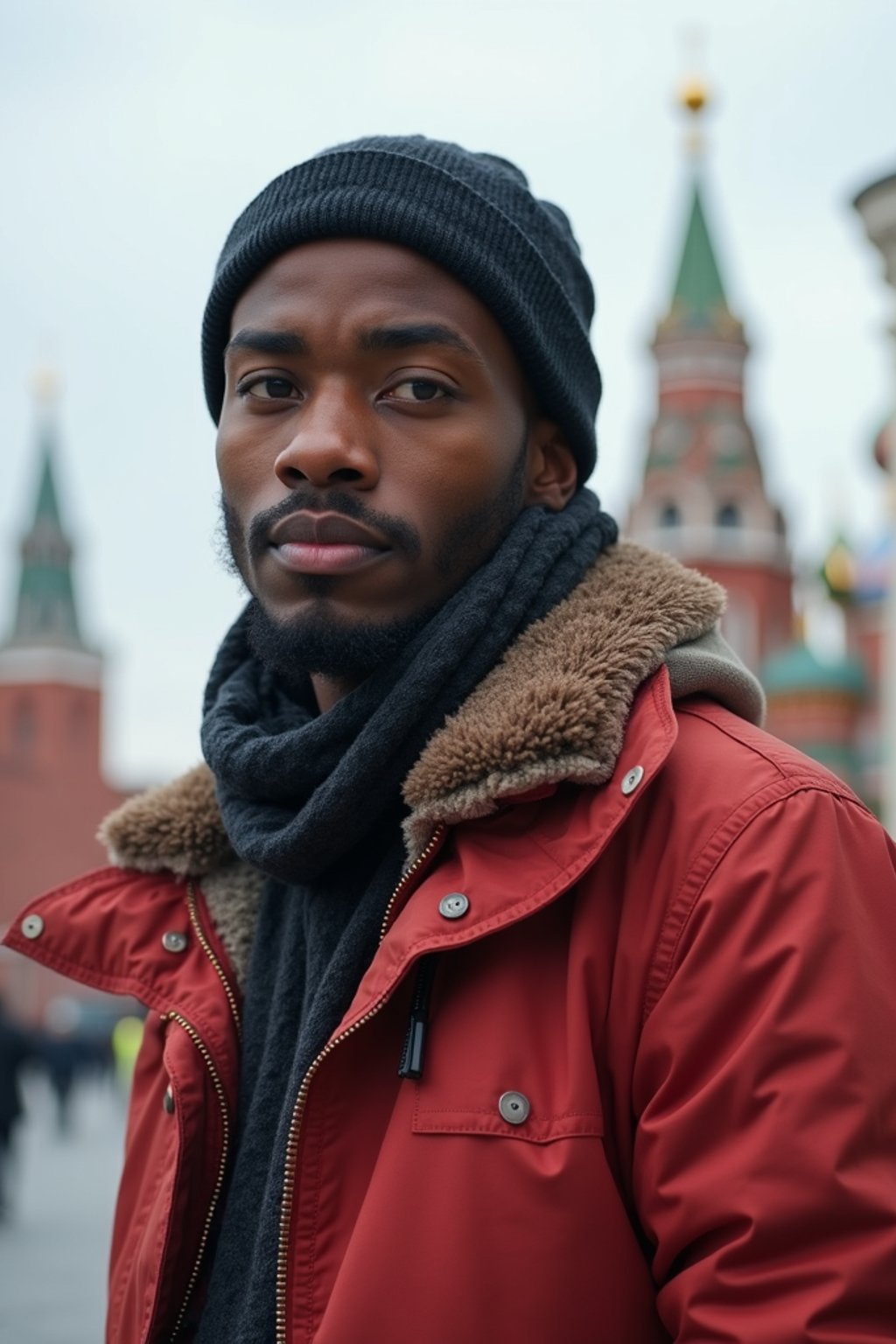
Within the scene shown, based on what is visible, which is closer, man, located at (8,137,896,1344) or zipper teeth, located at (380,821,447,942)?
man, located at (8,137,896,1344)

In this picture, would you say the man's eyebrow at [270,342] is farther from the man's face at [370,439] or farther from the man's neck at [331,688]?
the man's neck at [331,688]

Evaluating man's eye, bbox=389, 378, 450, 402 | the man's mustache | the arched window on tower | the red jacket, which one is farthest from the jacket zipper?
the arched window on tower

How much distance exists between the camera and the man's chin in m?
1.80

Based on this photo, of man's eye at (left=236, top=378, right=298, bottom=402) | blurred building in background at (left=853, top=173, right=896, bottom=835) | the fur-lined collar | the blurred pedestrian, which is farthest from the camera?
the blurred pedestrian

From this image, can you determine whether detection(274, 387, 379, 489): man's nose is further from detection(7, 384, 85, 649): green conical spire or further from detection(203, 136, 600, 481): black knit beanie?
detection(7, 384, 85, 649): green conical spire

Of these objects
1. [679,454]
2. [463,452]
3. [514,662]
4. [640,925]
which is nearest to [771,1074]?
[640,925]

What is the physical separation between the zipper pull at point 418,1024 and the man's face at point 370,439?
1.14 feet

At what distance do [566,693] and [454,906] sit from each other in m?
0.23

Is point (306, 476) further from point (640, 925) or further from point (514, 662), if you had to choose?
point (640, 925)

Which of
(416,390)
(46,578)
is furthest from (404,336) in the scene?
(46,578)

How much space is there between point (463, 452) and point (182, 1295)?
97 cm

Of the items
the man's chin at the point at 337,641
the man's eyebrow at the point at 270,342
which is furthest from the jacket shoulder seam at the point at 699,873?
the man's eyebrow at the point at 270,342

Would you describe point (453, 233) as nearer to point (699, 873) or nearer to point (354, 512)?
point (354, 512)

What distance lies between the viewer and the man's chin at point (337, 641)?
1.80 meters
